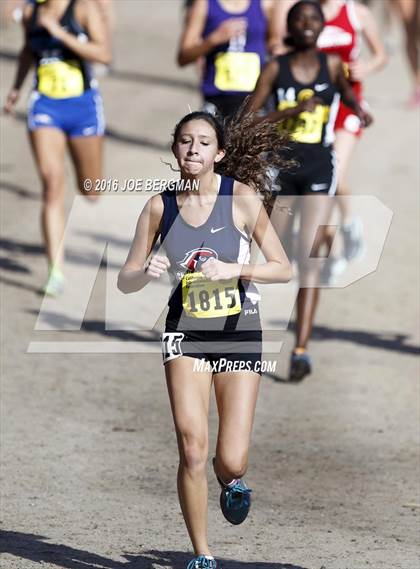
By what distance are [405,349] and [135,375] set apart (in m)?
1.97

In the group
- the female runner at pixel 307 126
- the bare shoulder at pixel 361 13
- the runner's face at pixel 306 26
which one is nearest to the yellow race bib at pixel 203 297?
the female runner at pixel 307 126

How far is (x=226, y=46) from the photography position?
1099 cm

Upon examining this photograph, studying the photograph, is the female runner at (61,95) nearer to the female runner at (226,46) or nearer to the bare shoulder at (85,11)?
the bare shoulder at (85,11)

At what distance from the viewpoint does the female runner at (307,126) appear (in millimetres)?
9258

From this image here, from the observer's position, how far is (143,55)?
2514 cm

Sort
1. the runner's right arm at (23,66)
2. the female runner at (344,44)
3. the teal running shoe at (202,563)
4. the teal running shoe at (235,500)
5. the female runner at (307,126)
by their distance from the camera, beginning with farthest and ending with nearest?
the runner's right arm at (23,66) → the female runner at (344,44) → the female runner at (307,126) → the teal running shoe at (235,500) → the teal running shoe at (202,563)

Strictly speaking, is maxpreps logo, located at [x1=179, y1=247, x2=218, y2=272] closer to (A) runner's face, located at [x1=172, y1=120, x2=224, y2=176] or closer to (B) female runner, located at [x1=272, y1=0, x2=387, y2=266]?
(A) runner's face, located at [x1=172, y1=120, x2=224, y2=176]

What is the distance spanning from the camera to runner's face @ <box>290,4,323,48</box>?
9.11 metres

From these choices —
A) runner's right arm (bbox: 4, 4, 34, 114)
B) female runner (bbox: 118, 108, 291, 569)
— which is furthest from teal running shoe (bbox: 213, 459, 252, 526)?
runner's right arm (bbox: 4, 4, 34, 114)

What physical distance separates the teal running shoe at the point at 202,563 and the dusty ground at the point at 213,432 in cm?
40

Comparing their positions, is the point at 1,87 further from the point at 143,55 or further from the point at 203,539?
the point at 203,539

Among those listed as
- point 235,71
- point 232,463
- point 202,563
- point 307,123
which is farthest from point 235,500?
point 235,71

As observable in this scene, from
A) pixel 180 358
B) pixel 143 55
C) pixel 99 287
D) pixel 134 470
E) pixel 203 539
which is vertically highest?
pixel 180 358

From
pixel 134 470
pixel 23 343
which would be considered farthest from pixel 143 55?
pixel 134 470
